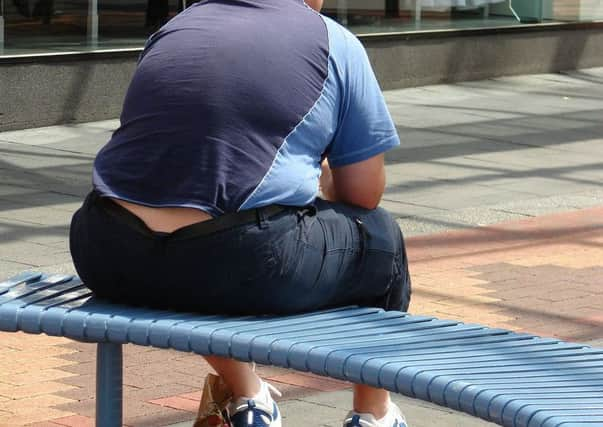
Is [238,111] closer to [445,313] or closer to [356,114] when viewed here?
[356,114]

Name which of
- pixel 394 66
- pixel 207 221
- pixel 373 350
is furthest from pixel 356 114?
pixel 394 66

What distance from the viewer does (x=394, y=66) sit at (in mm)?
13555

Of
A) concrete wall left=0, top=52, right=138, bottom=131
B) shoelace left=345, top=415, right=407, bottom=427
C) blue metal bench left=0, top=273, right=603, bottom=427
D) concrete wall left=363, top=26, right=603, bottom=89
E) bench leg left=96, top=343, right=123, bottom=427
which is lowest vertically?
concrete wall left=363, top=26, right=603, bottom=89

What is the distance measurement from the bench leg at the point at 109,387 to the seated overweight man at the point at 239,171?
19 centimetres

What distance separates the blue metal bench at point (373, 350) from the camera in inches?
109

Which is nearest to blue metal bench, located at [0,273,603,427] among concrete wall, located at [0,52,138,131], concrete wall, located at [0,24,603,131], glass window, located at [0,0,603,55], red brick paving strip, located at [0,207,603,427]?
red brick paving strip, located at [0,207,603,427]

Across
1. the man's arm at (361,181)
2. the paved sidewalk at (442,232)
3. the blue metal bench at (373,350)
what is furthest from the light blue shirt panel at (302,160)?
the paved sidewalk at (442,232)

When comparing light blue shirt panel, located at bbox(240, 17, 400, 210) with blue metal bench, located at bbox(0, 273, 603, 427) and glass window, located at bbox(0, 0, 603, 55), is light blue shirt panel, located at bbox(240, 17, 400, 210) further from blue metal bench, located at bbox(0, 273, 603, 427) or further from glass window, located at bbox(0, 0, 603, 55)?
glass window, located at bbox(0, 0, 603, 55)

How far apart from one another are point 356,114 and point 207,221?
46 centimetres

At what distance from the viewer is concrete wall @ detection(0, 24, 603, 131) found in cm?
1078

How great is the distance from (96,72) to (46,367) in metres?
6.62

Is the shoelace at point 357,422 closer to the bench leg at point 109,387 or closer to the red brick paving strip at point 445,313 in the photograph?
the bench leg at point 109,387

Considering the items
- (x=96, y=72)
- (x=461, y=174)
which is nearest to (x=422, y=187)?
(x=461, y=174)

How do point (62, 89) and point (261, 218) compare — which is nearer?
point (261, 218)
